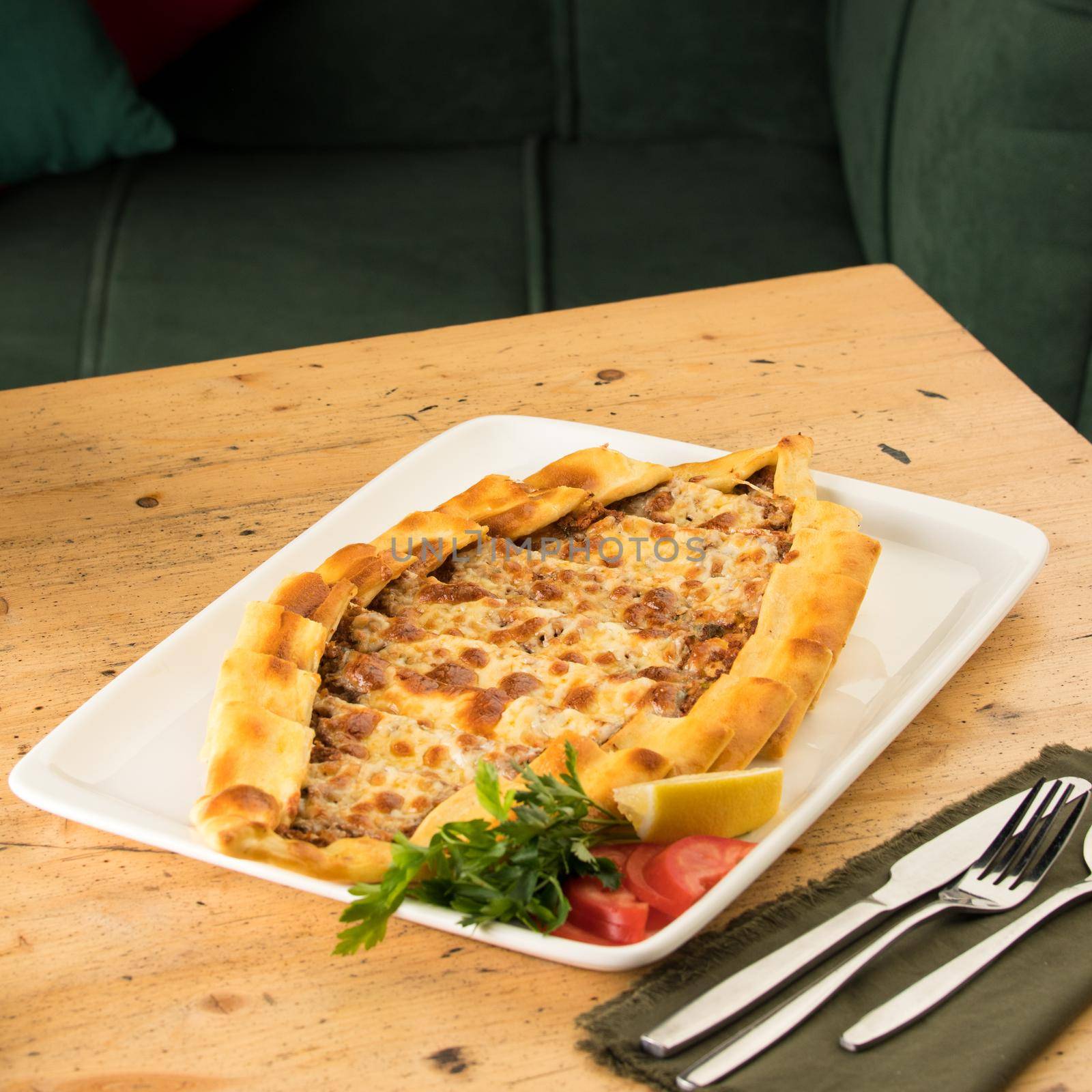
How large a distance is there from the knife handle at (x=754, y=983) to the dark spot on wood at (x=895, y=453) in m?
0.85

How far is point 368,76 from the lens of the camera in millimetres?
3473

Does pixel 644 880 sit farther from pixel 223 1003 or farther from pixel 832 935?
pixel 223 1003

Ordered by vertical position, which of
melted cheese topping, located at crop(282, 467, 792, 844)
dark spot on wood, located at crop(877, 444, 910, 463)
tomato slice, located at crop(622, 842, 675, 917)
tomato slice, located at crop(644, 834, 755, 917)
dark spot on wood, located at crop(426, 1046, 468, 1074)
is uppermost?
melted cheese topping, located at crop(282, 467, 792, 844)

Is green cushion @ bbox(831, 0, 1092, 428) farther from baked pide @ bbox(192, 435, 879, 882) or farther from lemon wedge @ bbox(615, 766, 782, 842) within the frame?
lemon wedge @ bbox(615, 766, 782, 842)

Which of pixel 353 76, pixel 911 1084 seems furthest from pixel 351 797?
pixel 353 76

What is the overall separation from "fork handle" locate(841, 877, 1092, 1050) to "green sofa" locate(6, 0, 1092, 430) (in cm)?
192

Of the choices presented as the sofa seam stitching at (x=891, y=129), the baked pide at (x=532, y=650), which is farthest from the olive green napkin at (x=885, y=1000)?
the sofa seam stitching at (x=891, y=129)

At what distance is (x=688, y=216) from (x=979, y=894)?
2.45 metres

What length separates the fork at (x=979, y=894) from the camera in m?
0.85

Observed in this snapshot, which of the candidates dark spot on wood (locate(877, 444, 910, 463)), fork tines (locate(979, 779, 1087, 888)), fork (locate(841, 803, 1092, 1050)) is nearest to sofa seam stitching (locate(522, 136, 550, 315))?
dark spot on wood (locate(877, 444, 910, 463))

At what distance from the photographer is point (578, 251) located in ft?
10.0

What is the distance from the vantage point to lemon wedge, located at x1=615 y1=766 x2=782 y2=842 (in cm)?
97

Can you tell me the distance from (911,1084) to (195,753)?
638 mm

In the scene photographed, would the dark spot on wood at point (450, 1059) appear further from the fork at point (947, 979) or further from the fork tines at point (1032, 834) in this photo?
the fork tines at point (1032, 834)
